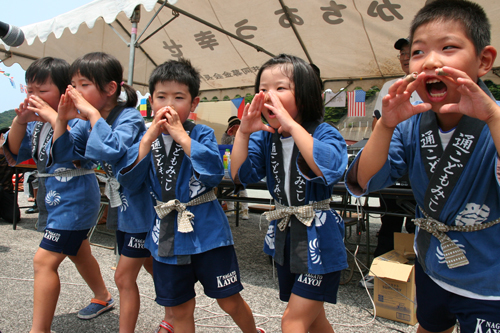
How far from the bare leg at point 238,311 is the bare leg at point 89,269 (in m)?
1.08

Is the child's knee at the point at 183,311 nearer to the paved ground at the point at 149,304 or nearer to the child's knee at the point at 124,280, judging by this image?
the child's knee at the point at 124,280

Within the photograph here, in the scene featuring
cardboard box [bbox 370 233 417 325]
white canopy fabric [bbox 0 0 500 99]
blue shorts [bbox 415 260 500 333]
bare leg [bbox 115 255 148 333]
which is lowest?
cardboard box [bbox 370 233 417 325]

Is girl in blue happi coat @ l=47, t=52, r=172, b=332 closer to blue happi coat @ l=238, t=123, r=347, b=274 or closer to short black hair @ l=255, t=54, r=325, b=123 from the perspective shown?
blue happi coat @ l=238, t=123, r=347, b=274

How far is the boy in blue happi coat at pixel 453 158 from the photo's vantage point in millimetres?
913

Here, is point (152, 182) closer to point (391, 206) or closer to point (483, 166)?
point (483, 166)

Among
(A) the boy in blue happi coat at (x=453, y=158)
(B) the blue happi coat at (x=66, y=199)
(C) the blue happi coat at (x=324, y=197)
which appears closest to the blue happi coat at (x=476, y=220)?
(A) the boy in blue happi coat at (x=453, y=158)

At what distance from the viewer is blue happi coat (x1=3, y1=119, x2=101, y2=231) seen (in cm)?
191

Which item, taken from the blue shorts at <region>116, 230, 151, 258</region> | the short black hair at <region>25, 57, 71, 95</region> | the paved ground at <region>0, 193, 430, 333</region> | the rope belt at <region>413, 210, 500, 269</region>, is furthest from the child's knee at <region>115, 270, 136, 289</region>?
the rope belt at <region>413, 210, 500, 269</region>

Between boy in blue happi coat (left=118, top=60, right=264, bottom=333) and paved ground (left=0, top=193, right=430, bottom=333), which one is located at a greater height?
boy in blue happi coat (left=118, top=60, right=264, bottom=333)

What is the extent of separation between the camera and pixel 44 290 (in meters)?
1.76

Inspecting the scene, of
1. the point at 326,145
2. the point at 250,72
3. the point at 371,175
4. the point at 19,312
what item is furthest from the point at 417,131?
the point at 250,72

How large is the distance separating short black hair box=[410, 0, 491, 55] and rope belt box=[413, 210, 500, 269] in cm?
50

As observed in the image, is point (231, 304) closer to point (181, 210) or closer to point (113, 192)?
point (181, 210)

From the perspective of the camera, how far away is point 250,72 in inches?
244
